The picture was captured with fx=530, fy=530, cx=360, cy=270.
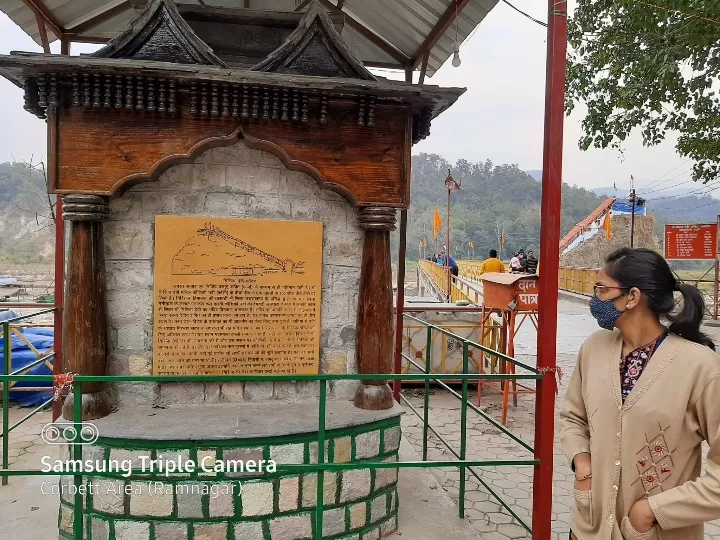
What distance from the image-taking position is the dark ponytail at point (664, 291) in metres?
2.00

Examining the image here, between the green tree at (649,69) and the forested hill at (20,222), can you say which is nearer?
the green tree at (649,69)

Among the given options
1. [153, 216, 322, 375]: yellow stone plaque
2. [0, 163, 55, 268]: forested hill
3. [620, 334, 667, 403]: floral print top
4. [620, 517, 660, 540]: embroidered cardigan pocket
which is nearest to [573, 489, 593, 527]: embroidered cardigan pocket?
[620, 517, 660, 540]: embroidered cardigan pocket

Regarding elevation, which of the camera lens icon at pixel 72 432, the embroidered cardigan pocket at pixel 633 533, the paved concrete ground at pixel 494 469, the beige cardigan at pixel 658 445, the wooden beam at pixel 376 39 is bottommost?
the paved concrete ground at pixel 494 469

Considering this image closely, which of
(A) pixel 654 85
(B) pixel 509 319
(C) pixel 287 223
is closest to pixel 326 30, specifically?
(C) pixel 287 223

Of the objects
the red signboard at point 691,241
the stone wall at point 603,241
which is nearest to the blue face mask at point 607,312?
the red signboard at point 691,241

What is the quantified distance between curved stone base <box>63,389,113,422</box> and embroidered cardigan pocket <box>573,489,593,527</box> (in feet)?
9.17

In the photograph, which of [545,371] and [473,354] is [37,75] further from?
[473,354]

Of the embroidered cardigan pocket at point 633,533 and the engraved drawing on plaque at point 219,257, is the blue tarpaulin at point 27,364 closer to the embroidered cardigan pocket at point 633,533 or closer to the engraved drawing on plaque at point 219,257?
the engraved drawing on plaque at point 219,257

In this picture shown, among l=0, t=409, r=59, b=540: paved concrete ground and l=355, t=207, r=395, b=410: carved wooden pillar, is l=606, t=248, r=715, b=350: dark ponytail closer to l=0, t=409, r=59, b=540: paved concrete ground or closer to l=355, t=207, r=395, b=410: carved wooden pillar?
l=355, t=207, r=395, b=410: carved wooden pillar

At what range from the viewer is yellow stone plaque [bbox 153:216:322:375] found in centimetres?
359

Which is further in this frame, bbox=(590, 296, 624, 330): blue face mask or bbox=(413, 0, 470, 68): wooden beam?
bbox=(413, 0, 470, 68): wooden beam

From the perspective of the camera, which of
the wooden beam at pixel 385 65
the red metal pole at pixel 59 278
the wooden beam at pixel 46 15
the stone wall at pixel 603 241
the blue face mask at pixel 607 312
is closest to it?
the blue face mask at pixel 607 312

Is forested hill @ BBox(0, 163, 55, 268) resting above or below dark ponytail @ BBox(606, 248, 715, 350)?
above

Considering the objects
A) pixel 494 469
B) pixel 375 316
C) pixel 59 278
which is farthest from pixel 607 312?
pixel 59 278
